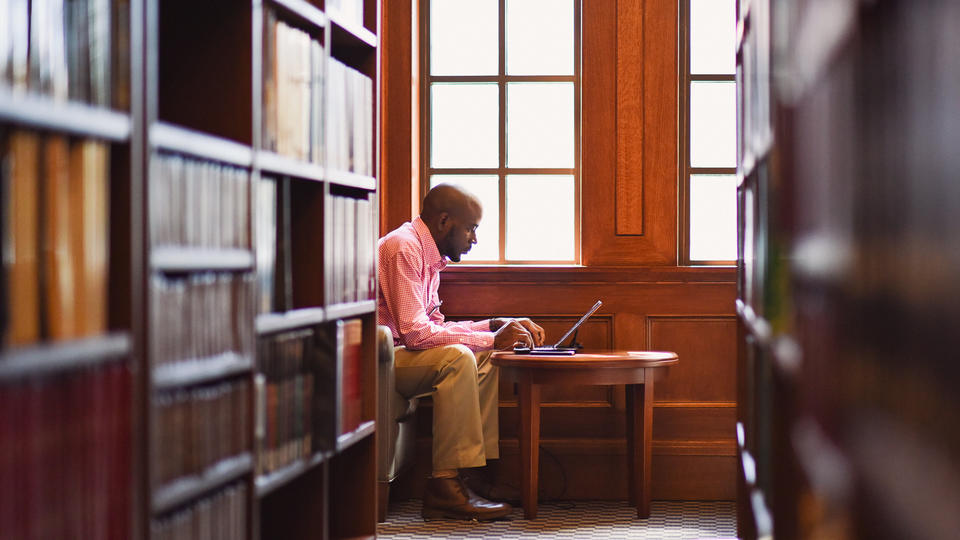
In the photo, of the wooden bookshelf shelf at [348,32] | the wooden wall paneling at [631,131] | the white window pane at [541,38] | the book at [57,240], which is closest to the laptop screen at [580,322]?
the wooden wall paneling at [631,131]

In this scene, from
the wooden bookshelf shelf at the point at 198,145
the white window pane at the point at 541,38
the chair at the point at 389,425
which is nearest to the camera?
the wooden bookshelf shelf at the point at 198,145

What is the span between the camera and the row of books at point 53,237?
1263 mm

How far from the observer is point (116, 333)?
1.45 meters

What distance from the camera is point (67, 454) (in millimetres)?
1318

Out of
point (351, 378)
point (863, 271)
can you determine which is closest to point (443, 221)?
point (351, 378)

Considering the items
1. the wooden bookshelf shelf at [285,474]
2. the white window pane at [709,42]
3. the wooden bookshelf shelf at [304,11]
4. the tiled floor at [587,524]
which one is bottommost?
the tiled floor at [587,524]

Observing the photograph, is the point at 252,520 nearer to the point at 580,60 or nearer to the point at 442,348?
the point at 442,348

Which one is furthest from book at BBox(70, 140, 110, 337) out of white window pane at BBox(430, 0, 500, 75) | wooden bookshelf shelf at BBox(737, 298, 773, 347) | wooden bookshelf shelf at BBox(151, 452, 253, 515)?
white window pane at BBox(430, 0, 500, 75)

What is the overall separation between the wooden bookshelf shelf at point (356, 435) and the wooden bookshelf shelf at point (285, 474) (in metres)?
0.13

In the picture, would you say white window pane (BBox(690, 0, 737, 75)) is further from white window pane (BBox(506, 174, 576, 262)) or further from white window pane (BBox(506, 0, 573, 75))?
white window pane (BBox(506, 174, 576, 262))

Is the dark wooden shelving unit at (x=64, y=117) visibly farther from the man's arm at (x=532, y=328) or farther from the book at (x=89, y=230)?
the man's arm at (x=532, y=328)

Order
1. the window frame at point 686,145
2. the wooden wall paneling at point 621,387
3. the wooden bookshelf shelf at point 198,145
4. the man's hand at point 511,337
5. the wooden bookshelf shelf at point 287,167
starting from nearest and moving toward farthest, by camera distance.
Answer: the wooden bookshelf shelf at point 198,145 < the wooden bookshelf shelf at point 287,167 < the man's hand at point 511,337 < the wooden wall paneling at point 621,387 < the window frame at point 686,145

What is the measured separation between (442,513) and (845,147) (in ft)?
9.75

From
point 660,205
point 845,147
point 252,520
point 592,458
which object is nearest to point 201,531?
point 252,520
